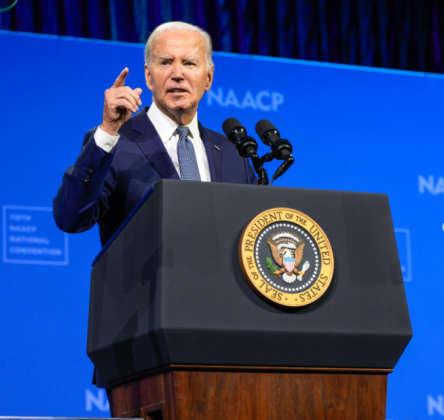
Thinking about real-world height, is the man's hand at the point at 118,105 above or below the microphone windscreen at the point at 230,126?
below

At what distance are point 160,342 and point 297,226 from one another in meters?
0.31

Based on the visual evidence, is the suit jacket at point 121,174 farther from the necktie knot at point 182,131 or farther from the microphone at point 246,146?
the microphone at point 246,146

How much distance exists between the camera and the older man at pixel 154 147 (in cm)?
143

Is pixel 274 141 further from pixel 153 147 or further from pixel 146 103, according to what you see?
pixel 146 103

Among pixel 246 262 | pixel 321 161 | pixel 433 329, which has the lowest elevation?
pixel 246 262

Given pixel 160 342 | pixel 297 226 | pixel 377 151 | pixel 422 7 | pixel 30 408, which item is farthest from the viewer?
pixel 422 7

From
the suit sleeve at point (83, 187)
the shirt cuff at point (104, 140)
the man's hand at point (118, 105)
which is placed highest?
the man's hand at point (118, 105)

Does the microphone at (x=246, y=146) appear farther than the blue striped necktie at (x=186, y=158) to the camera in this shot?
No

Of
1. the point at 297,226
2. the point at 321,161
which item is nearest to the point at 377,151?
the point at 321,161

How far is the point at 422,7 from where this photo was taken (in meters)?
4.16

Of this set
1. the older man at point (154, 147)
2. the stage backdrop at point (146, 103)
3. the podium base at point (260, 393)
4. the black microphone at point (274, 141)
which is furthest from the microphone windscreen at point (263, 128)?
the stage backdrop at point (146, 103)

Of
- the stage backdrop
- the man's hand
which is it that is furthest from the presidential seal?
the stage backdrop

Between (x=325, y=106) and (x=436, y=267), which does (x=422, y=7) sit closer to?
(x=325, y=106)

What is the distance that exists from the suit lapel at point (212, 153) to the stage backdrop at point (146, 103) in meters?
1.26
